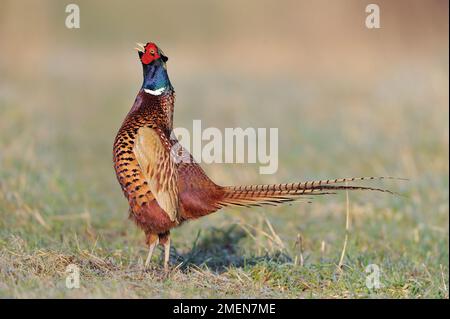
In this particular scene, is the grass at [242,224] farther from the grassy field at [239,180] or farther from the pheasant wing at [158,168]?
the pheasant wing at [158,168]

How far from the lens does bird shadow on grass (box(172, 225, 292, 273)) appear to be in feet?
17.8

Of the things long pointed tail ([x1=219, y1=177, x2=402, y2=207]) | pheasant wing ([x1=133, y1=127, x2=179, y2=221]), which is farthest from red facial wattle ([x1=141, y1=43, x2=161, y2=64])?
long pointed tail ([x1=219, y1=177, x2=402, y2=207])

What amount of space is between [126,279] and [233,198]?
2.75ft

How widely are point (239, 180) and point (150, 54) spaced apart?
3.60 metres

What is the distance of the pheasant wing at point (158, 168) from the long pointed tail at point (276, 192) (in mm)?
324

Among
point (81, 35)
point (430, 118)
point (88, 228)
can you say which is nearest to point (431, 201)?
point (430, 118)

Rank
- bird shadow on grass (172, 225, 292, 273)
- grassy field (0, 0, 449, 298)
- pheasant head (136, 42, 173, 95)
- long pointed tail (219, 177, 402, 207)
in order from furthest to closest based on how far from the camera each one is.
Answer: bird shadow on grass (172, 225, 292, 273) → pheasant head (136, 42, 173, 95) → grassy field (0, 0, 449, 298) → long pointed tail (219, 177, 402, 207)

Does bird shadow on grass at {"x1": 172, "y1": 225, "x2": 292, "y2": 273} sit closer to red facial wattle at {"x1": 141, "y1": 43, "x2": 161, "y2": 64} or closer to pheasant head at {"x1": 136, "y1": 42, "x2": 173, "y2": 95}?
pheasant head at {"x1": 136, "y1": 42, "x2": 173, "y2": 95}

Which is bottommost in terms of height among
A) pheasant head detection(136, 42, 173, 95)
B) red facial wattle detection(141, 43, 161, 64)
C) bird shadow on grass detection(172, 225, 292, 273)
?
bird shadow on grass detection(172, 225, 292, 273)

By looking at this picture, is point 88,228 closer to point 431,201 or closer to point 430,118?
point 431,201

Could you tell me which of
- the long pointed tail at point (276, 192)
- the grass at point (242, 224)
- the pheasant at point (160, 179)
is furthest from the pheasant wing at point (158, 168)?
the grass at point (242, 224)

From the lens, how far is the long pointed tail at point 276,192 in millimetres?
4478

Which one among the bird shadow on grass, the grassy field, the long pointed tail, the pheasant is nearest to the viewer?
the long pointed tail

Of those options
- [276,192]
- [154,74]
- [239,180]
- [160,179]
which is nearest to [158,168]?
[160,179]
